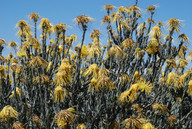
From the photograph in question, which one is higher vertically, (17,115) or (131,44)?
(131,44)

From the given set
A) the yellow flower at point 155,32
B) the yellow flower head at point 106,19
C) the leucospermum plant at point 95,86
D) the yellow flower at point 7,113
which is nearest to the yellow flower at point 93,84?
the leucospermum plant at point 95,86

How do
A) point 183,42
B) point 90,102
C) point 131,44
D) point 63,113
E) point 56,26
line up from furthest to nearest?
point 183,42, point 56,26, point 131,44, point 90,102, point 63,113

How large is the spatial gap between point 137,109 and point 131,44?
4.76ft

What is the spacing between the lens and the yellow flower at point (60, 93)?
554cm

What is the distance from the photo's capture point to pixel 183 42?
23.5 ft

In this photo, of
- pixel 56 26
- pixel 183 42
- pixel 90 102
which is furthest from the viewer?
pixel 183 42

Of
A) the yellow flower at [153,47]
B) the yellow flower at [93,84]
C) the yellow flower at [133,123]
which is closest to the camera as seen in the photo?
the yellow flower at [133,123]

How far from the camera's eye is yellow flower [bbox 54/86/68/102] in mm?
5539

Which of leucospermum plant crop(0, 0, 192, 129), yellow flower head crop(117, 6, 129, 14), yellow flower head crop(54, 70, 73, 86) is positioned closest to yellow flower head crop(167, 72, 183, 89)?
leucospermum plant crop(0, 0, 192, 129)

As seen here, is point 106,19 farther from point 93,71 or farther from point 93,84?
point 93,84

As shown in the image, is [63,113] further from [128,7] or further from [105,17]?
[128,7]

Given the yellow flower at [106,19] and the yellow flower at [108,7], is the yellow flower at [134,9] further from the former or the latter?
the yellow flower at [106,19]

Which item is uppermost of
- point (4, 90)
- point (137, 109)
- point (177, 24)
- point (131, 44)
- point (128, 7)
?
point (128, 7)

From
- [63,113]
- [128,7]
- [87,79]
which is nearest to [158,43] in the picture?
[128,7]
